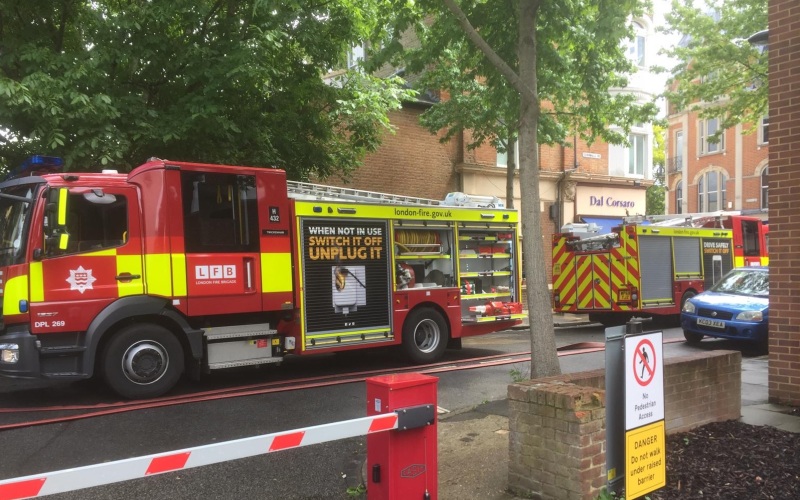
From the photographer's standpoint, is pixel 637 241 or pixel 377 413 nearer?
pixel 377 413


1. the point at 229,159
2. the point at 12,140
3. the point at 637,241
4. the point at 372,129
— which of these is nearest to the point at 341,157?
the point at 372,129

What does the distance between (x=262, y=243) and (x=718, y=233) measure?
13.9 meters

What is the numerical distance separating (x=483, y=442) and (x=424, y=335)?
499cm

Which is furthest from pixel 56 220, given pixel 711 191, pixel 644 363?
pixel 711 191

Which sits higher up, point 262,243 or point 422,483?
point 262,243

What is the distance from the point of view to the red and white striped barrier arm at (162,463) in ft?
7.75

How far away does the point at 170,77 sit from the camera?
32.8 ft

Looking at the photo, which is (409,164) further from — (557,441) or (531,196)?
(557,441)

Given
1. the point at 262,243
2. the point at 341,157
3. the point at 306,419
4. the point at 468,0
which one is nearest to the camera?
the point at 306,419

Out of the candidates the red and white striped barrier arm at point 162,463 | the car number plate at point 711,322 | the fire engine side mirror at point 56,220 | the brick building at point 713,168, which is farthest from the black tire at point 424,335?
the brick building at point 713,168

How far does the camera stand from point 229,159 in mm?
10375

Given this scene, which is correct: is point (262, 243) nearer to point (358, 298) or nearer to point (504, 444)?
point (358, 298)

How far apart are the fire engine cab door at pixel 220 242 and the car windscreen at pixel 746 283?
31.2ft

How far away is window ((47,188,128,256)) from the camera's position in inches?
293
